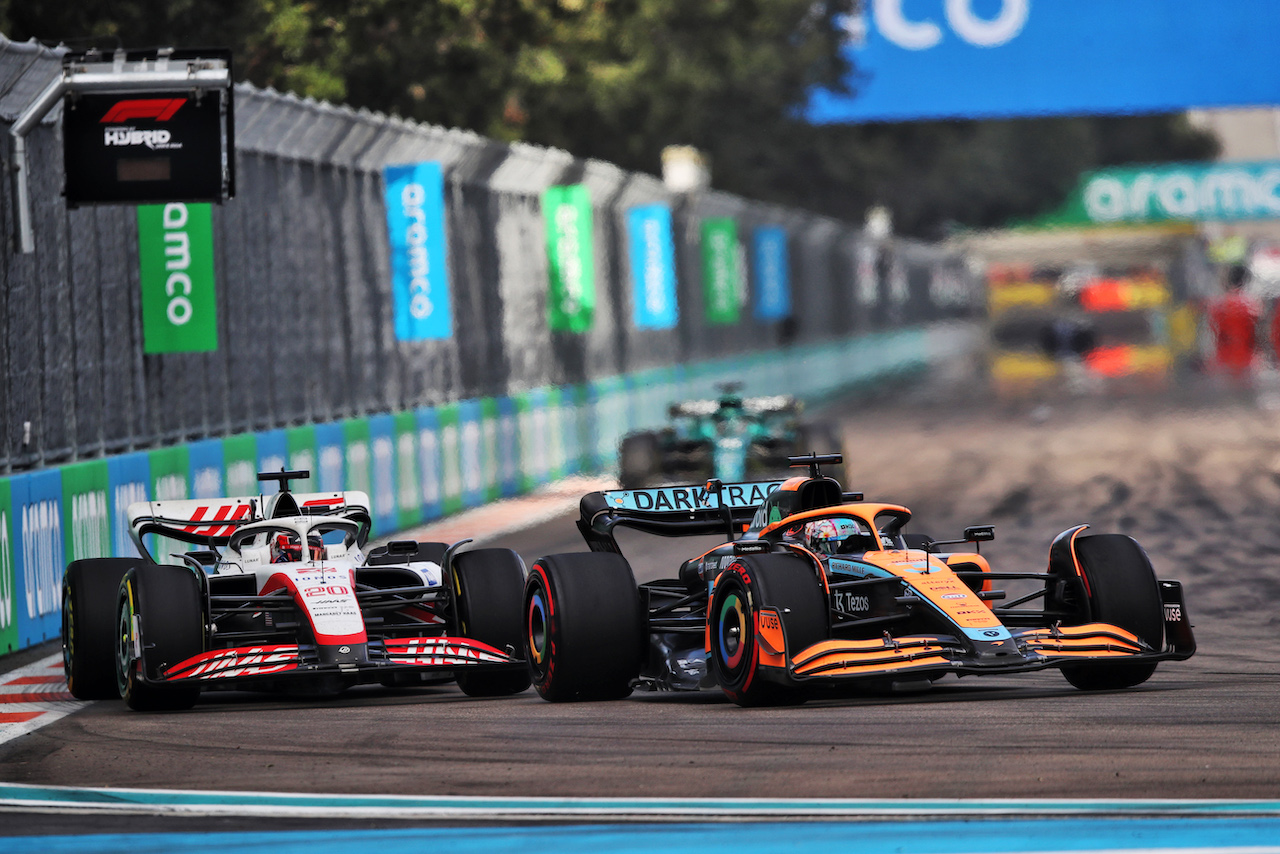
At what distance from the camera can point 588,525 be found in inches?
416

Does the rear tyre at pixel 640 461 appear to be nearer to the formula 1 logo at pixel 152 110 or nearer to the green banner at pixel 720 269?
the formula 1 logo at pixel 152 110

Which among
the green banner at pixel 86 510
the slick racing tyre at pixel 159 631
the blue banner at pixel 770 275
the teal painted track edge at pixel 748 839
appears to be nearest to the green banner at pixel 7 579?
the green banner at pixel 86 510

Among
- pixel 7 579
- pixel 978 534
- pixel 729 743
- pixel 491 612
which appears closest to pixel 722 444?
pixel 7 579

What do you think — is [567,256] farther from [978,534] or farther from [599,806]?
[599,806]

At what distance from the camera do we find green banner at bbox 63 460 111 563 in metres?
13.0

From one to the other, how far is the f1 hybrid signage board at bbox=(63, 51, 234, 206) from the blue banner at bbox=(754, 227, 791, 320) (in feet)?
95.8

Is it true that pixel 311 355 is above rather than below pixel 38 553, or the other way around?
above

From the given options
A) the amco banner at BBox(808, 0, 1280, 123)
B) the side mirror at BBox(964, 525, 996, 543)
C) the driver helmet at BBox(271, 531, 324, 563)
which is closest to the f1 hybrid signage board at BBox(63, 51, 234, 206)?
the driver helmet at BBox(271, 531, 324, 563)

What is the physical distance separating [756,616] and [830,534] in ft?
3.00

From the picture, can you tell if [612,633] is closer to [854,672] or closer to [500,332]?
[854,672]

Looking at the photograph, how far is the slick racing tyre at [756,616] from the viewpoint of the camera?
888cm

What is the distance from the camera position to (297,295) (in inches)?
773

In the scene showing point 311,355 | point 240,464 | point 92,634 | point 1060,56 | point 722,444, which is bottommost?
point 92,634

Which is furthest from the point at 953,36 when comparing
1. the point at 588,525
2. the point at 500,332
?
the point at 588,525
